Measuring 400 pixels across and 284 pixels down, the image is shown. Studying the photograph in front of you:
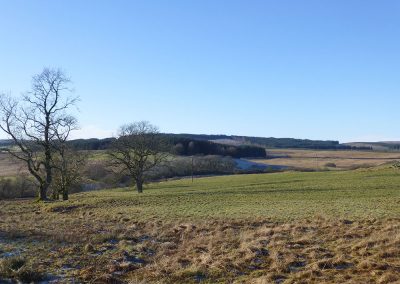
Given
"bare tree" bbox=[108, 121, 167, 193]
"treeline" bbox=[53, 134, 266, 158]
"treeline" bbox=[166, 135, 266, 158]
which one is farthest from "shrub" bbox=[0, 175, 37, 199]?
"treeline" bbox=[166, 135, 266, 158]

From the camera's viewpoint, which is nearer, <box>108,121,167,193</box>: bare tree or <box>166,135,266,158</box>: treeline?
<box>108,121,167,193</box>: bare tree

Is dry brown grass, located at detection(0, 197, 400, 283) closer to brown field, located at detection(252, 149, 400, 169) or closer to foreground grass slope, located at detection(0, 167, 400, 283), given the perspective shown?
foreground grass slope, located at detection(0, 167, 400, 283)

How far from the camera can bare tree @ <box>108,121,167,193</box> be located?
1969 inches

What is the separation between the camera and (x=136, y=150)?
5012 centimetres

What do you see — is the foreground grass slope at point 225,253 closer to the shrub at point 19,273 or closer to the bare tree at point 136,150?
the shrub at point 19,273

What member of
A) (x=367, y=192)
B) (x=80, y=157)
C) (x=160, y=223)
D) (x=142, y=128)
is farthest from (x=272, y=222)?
(x=142, y=128)

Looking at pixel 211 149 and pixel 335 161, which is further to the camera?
pixel 211 149

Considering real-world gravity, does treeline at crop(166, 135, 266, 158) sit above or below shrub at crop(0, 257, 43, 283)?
above

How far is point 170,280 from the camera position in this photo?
9336 millimetres

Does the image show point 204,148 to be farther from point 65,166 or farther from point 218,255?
point 218,255

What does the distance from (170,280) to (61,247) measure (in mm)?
4956

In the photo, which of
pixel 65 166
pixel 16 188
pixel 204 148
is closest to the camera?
pixel 65 166

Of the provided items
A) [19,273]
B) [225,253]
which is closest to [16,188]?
[225,253]

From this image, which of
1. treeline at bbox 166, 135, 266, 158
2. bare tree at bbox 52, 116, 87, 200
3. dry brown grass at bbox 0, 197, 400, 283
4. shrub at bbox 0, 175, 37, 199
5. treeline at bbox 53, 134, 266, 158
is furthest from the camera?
treeline at bbox 166, 135, 266, 158
